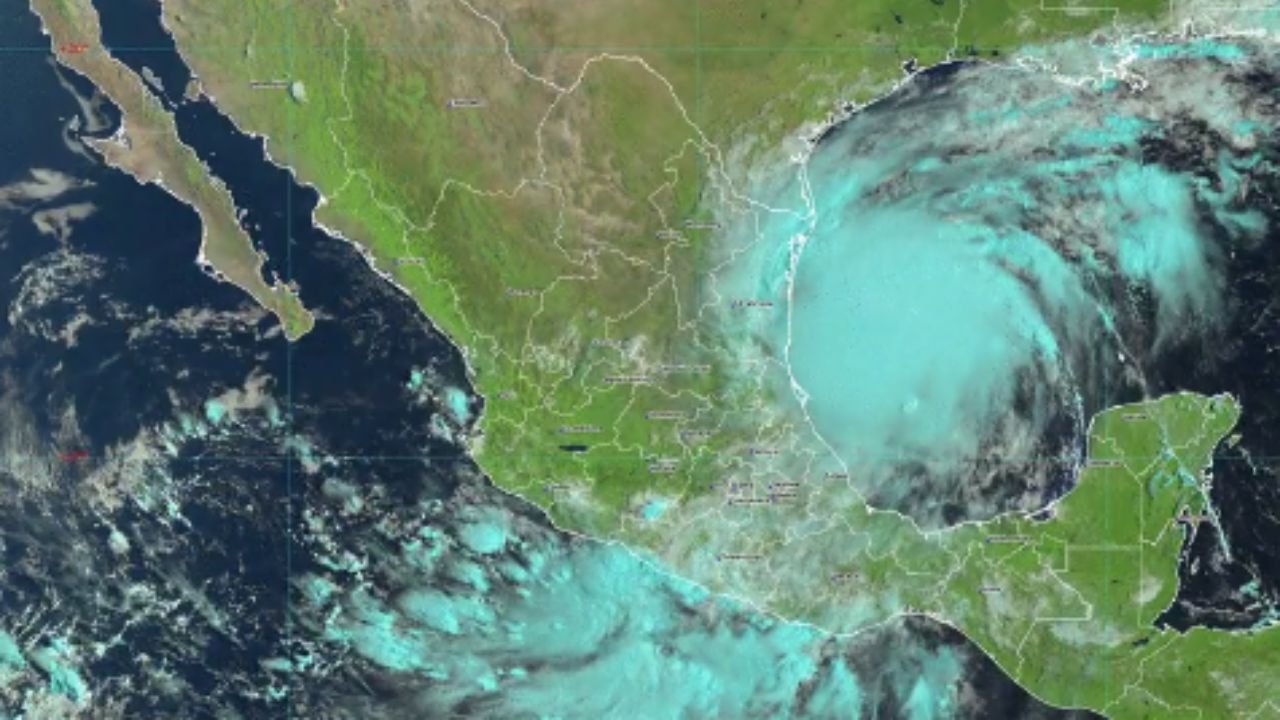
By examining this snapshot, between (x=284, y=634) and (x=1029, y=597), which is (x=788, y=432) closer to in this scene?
(x=1029, y=597)

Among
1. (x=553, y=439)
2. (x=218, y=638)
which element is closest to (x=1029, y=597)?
(x=553, y=439)

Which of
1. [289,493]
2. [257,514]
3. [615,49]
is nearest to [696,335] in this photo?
Answer: [615,49]

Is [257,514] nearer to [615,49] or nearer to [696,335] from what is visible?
[696,335]

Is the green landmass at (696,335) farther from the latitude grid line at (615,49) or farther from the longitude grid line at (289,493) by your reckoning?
the longitude grid line at (289,493)

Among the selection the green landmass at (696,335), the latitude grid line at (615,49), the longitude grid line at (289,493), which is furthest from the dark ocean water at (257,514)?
the latitude grid line at (615,49)

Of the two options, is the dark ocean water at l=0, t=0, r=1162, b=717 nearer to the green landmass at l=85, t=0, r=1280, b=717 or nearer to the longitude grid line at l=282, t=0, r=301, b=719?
the longitude grid line at l=282, t=0, r=301, b=719

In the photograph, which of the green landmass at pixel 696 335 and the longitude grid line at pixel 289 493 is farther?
the longitude grid line at pixel 289 493
